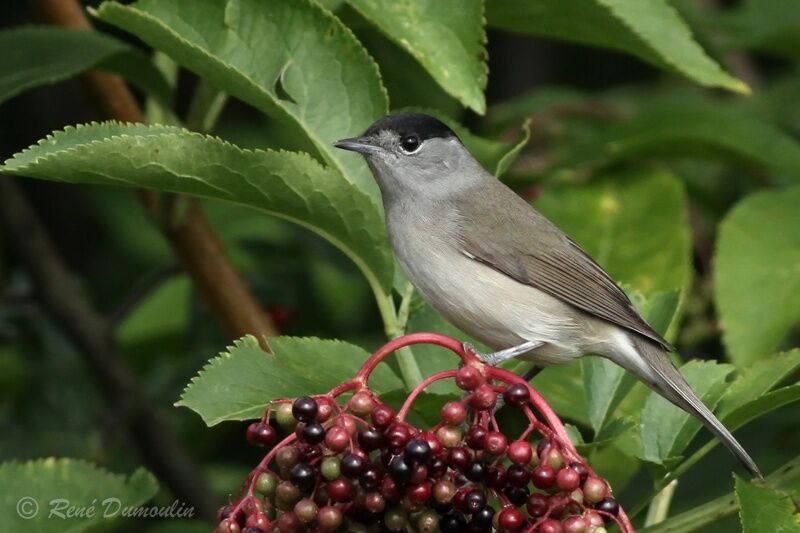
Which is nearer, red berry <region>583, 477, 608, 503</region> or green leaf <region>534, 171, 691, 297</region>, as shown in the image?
red berry <region>583, 477, 608, 503</region>

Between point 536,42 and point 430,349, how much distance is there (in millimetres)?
5195

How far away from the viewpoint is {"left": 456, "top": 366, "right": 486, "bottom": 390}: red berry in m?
2.24

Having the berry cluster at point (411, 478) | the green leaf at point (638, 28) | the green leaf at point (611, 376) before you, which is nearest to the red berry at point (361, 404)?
the berry cluster at point (411, 478)

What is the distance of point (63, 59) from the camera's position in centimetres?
320

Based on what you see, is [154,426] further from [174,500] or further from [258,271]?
[258,271]

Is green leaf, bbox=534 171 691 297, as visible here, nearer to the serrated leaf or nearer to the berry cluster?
the serrated leaf

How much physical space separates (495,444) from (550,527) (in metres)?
0.18

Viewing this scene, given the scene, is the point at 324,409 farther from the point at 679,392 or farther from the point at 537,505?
the point at 679,392

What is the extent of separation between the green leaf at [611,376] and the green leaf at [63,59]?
4.68 ft

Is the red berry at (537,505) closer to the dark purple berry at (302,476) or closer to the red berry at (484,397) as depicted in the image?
the red berry at (484,397)

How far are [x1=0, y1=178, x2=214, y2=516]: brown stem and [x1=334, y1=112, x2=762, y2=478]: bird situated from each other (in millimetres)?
1161

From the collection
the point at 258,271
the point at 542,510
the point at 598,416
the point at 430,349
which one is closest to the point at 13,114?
the point at 258,271

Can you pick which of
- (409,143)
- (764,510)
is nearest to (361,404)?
(764,510)

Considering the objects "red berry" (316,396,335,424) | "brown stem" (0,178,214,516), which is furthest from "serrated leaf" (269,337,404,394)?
"brown stem" (0,178,214,516)
